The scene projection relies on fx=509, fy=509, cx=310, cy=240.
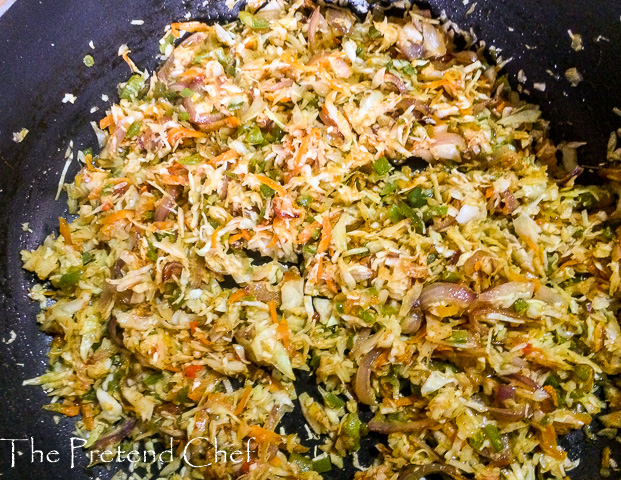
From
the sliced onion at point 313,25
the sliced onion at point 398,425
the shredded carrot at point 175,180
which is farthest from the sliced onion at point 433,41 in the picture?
the sliced onion at point 398,425

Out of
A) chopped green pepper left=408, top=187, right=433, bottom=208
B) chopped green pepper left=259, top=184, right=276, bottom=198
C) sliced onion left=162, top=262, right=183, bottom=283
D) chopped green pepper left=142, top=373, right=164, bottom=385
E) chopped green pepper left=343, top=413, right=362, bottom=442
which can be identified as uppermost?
chopped green pepper left=259, top=184, right=276, bottom=198

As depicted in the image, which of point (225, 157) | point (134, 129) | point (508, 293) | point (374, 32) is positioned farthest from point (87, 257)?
point (508, 293)

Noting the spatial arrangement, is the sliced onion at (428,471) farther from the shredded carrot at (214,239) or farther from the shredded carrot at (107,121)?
the shredded carrot at (107,121)

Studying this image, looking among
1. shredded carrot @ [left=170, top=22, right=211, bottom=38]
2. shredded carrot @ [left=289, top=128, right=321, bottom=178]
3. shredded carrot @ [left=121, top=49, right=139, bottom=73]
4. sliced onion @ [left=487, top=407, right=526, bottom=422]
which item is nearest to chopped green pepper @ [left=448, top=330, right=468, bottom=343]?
sliced onion @ [left=487, top=407, right=526, bottom=422]

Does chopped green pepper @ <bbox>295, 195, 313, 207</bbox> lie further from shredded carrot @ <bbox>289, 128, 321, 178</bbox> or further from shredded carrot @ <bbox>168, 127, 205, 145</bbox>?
shredded carrot @ <bbox>168, 127, 205, 145</bbox>

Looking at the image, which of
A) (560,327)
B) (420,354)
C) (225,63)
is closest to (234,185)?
(225,63)

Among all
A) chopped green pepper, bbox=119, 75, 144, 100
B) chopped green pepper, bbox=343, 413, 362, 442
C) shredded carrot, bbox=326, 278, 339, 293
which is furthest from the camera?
chopped green pepper, bbox=119, 75, 144, 100
